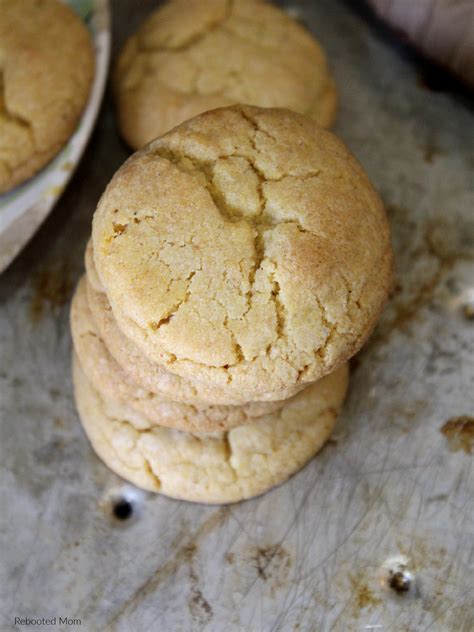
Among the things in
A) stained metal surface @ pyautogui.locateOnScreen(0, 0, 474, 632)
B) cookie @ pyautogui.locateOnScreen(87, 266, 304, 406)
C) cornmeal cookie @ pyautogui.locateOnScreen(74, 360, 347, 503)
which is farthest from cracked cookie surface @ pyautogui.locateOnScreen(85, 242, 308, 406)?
stained metal surface @ pyautogui.locateOnScreen(0, 0, 474, 632)

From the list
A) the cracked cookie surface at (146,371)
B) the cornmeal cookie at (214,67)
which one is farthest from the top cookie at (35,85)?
the cracked cookie surface at (146,371)

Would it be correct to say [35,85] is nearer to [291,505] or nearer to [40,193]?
[40,193]

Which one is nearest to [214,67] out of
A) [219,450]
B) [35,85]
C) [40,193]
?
[35,85]

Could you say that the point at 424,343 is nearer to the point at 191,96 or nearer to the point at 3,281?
the point at 191,96

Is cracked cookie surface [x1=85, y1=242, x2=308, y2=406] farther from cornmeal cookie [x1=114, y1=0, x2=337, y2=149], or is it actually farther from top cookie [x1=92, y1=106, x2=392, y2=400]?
cornmeal cookie [x1=114, y1=0, x2=337, y2=149]

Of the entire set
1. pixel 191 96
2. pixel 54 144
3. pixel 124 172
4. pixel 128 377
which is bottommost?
pixel 128 377

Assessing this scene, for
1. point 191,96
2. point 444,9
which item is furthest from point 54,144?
point 444,9
